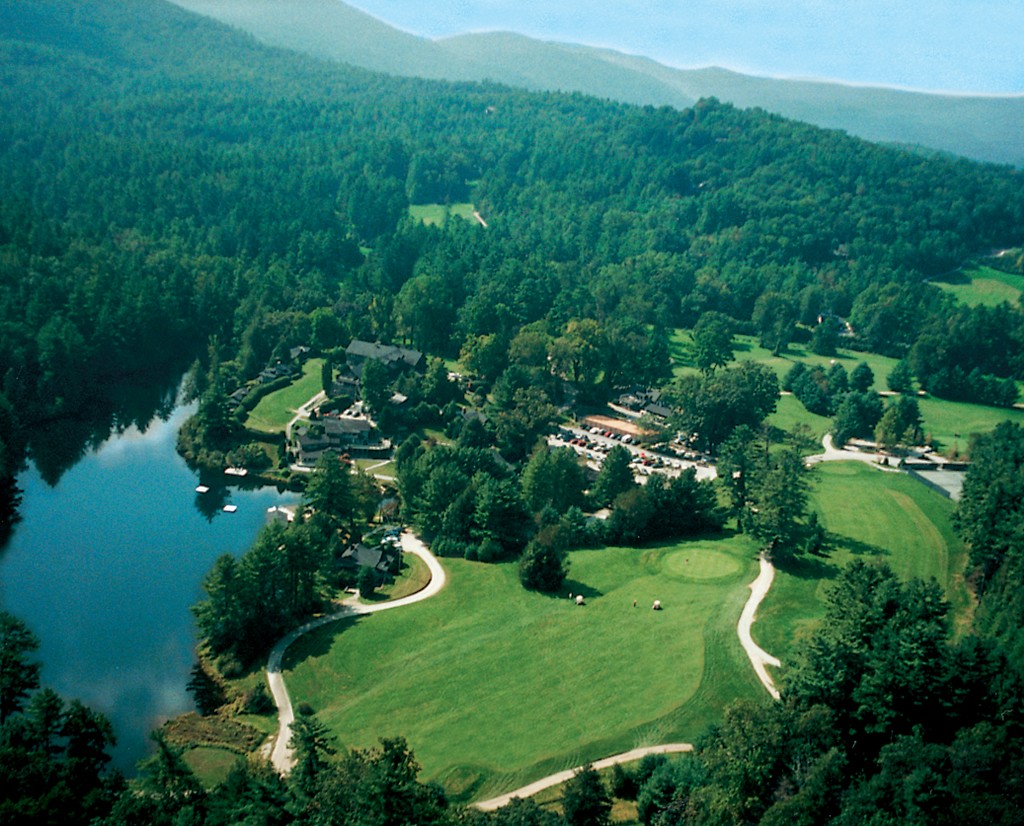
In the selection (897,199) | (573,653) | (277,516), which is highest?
(897,199)

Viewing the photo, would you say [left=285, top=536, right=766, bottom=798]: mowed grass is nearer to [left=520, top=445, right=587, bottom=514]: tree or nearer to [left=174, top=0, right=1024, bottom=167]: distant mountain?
[left=520, top=445, right=587, bottom=514]: tree

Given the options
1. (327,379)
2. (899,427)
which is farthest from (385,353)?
(899,427)

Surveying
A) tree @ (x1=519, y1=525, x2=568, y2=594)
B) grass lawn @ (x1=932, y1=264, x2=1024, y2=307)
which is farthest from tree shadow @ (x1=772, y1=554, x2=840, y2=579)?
grass lawn @ (x1=932, y1=264, x2=1024, y2=307)

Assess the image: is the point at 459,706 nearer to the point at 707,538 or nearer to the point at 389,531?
the point at 389,531

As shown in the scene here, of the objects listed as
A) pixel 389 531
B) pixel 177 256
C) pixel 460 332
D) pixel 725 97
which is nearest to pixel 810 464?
pixel 389 531

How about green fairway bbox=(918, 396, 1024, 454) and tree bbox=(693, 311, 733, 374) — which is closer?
green fairway bbox=(918, 396, 1024, 454)

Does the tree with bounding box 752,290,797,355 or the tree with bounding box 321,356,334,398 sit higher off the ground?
the tree with bounding box 752,290,797,355

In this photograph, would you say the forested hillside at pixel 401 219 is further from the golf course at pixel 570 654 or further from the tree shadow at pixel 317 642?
the golf course at pixel 570 654
